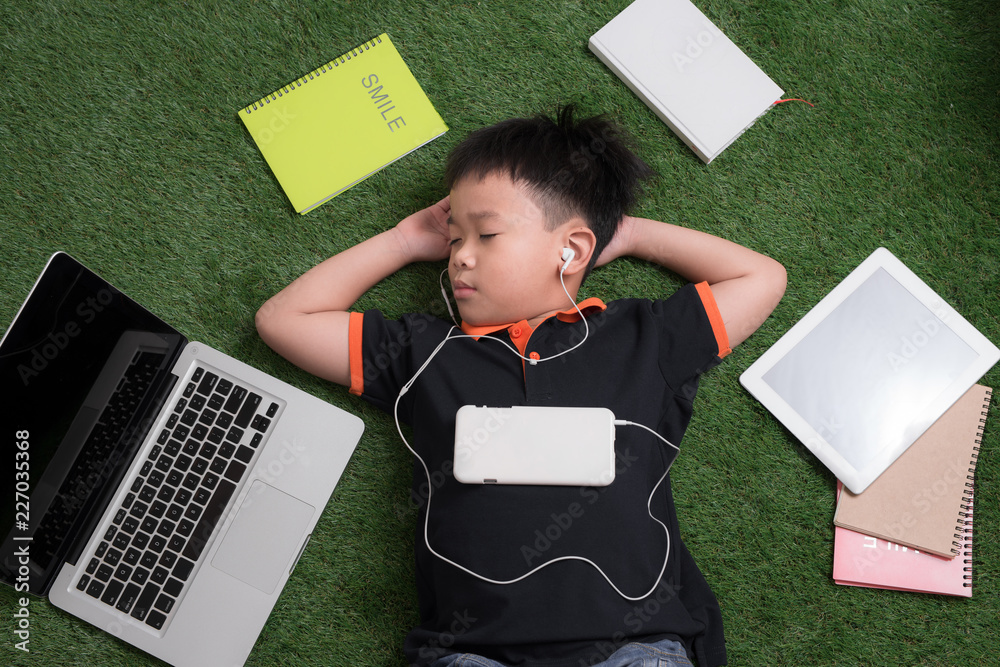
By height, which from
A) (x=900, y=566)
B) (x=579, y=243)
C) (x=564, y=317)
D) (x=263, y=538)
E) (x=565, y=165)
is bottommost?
(x=900, y=566)

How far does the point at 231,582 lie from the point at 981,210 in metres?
1.65

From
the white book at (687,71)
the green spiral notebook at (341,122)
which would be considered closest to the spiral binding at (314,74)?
the green spiral notebook at (341,122)

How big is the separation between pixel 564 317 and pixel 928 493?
810 mm

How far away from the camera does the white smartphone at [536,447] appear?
3.47 feet

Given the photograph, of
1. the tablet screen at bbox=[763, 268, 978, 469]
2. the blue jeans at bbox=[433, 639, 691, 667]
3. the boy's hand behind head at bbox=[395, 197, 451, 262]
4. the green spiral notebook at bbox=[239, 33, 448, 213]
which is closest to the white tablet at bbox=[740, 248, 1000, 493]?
the tablet screen at bbox=[763, 268, 978, 469]

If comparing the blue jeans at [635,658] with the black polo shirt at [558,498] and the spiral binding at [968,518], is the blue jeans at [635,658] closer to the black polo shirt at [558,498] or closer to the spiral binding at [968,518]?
the black polo shirt at [558,498]

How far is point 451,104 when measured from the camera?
1.34 metres

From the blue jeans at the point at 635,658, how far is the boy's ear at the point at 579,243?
644 millimetres

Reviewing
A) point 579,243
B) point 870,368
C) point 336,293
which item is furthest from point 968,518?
point 336,293

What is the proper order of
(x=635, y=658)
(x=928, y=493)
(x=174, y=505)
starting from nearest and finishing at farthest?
(x=635, y=658) < (x=174, y=505) < (x=928, y=493)

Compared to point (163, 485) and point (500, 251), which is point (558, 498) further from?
point (163, 485)

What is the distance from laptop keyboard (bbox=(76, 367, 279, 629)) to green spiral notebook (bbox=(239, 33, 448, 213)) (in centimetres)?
45

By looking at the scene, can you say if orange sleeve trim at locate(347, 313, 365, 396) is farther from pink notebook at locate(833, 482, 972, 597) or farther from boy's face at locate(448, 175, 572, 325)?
pink notebook at locate(833, 482, 972, 597)

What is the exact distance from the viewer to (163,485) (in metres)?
1.15
